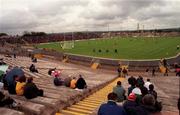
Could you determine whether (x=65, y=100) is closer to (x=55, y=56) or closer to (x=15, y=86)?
(x=15, y=86)

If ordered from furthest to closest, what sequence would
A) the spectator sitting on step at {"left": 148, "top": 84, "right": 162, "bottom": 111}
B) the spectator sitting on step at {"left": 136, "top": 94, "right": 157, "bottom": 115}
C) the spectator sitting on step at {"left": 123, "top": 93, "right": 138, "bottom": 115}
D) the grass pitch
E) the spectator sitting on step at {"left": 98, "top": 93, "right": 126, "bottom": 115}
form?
the grass pitch → the spectator sitting on step at {"left": 148, "top": 84, "right": 162, "bottom": 111} → the spectator sitting on step at {"left": 123, "top": 93, "right": 138, "bottom": 115} → the spectator sitting on step at {"left": 136, "top": 94, "right": 157, "bottom": 115} → the spectator sitting on step at {"left": 98, "top": 93, "right": 126, "bottom": 115}

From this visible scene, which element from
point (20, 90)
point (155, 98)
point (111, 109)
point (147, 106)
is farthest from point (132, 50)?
point (111, 109)

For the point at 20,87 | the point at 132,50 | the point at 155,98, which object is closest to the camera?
the point at 155,98

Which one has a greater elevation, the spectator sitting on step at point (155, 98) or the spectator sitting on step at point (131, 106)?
the spectator sitting on step at point (131, 106)

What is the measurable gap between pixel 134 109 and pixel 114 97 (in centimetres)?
61

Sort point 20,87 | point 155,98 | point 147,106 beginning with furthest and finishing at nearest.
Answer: point 20,87
point 155,98
point 147,106

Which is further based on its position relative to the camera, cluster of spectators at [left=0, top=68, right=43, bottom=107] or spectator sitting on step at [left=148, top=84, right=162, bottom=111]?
cluster of spectators at [left=0, top=68, right=43, bottom=107]

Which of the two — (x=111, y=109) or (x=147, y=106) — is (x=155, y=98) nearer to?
(x=147, y=106)

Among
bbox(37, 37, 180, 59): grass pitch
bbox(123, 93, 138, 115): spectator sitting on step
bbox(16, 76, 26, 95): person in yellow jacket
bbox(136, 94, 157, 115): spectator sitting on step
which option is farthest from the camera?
bbox(37, 37, 180, 59): grass pitch

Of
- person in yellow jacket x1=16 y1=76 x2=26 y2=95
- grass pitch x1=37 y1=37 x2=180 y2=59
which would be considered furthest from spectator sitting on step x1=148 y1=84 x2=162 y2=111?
grass pitch x1=37 y1=37 x2=180 y2=59

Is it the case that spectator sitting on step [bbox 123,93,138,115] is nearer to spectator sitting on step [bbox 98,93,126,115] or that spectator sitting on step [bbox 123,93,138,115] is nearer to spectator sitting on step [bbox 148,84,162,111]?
spectator sitting on step [bbox 98,93,126,115]

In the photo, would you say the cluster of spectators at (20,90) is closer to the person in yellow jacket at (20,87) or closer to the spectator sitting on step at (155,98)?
the person in yellow jacket at (20,87)

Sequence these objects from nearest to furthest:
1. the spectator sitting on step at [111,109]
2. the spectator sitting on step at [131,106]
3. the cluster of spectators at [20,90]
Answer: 1. the spectator sitting on step at [111,109]
2. the spectator sitting on step at [131,106]
3. the cluster of spectators at [20,90]

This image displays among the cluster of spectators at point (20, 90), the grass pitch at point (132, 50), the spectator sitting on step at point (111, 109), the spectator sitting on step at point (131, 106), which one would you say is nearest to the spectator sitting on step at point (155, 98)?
the spectator sitting on step at point (131, 106)
